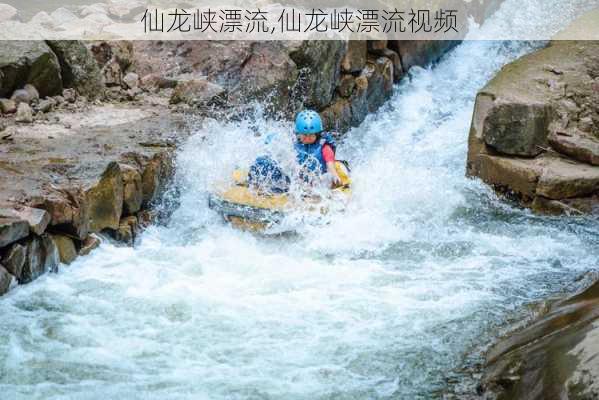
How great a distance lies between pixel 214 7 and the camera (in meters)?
10.0

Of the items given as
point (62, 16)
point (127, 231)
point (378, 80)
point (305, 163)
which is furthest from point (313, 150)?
point (62, 16)

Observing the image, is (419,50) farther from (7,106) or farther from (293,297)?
(293,297)

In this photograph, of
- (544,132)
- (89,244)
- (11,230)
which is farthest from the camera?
(544,132)

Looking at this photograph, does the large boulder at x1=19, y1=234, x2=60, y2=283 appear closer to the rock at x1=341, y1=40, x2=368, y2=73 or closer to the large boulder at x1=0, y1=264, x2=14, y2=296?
the large boulder at x1=0, y1=264, x2=14, y2=296

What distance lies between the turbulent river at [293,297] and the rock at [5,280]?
8 centimetres

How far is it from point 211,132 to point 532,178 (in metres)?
3.55

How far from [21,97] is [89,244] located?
8.41ft

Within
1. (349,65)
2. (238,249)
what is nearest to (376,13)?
(349,65)

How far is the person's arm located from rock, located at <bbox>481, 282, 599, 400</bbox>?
301cm

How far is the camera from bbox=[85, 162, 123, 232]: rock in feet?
19.4

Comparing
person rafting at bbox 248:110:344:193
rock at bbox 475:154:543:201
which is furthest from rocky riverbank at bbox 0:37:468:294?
rock at bbox 475:154:543:201

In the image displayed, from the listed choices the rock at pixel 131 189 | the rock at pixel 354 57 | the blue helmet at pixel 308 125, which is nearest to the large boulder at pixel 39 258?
the rock at pixel 131 189

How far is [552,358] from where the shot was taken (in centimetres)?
374

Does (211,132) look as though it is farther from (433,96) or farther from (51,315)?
(433,96)
